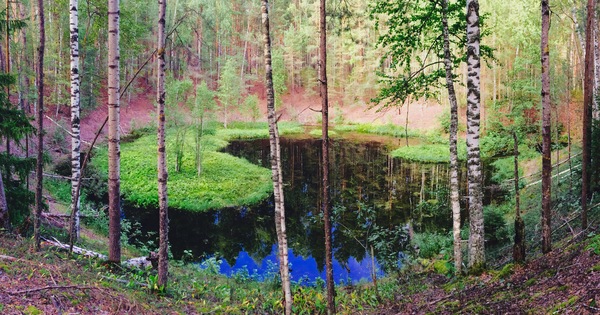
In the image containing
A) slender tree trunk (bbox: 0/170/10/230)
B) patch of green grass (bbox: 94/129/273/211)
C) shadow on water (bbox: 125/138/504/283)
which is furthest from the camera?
patch of green grass (bbox: 94/129/273/211)

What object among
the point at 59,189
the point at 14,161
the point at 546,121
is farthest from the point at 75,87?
the point at 546,121

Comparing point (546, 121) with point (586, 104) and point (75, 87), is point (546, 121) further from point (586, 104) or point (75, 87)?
point (75, 87)

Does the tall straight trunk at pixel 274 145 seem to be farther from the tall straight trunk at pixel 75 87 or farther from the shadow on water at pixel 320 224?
the tall straight trunk at pixel 75 87

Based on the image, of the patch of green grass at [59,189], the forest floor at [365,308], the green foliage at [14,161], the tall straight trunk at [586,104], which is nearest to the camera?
the forest floor at [365,308]

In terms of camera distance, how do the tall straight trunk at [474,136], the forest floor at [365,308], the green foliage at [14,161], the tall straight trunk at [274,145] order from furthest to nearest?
the green foliage at [14,161]
the tall straight trunk at [474,136]
the tall straight trunk at [274,145]
the forest floor at [365,308]

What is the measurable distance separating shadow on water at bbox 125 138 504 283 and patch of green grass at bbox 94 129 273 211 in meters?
0.90

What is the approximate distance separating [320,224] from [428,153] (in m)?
18.1

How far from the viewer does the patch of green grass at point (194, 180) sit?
2028 cm

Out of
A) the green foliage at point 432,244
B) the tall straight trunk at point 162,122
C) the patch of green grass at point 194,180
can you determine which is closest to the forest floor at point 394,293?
the tall straight trunk at point 162,122

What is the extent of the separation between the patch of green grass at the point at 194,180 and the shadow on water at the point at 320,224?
90 cm

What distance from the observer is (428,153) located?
3300 centimetres

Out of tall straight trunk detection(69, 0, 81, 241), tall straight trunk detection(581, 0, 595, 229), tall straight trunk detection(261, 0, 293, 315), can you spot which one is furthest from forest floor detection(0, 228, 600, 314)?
tall straight trunk detection(69, 0, 81, 241)

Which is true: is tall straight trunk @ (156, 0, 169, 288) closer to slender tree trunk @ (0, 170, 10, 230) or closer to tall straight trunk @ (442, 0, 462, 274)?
slender tree trunk @ (0, 170, 10, 230)

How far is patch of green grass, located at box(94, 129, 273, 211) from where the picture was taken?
798 inches
